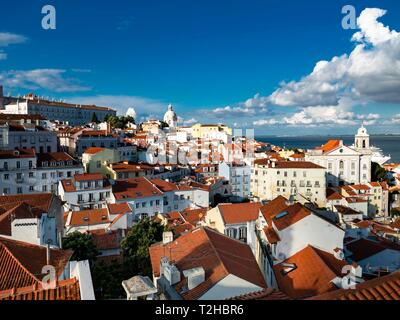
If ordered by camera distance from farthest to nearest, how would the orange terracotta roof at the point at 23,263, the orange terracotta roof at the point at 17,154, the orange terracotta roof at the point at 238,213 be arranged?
the orange terracotta roof at the point at 17,154 → the orange terracotta roof at the point at 238,213 → the orange terracotta roof at the point at 23,263

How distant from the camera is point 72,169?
43000 millimetres

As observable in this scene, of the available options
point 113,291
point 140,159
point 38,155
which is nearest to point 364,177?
point 140,159

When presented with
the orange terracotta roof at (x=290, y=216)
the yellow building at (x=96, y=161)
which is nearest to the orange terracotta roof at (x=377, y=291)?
the orange terracotta roof at (x=290, y=216)

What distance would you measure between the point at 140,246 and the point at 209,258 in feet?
31.1

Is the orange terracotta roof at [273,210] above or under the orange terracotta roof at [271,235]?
above

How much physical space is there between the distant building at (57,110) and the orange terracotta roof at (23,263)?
8607 centimetres

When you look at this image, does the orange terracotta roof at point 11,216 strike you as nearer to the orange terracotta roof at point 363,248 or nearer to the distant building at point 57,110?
the orange terracotta roof at point 363,248

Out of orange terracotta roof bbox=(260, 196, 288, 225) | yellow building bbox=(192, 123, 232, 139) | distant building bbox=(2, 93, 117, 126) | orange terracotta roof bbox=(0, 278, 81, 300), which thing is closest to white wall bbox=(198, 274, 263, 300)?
orange terracotta roof bbox=(0, 278, 81, 300)

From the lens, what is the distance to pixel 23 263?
10094 mm

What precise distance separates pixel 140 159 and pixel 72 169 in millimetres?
21071

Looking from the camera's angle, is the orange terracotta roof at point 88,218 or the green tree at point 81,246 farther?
the orange terracotta roof at point 88,218

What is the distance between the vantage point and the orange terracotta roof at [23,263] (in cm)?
924

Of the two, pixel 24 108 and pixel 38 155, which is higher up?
pixel 24 108
